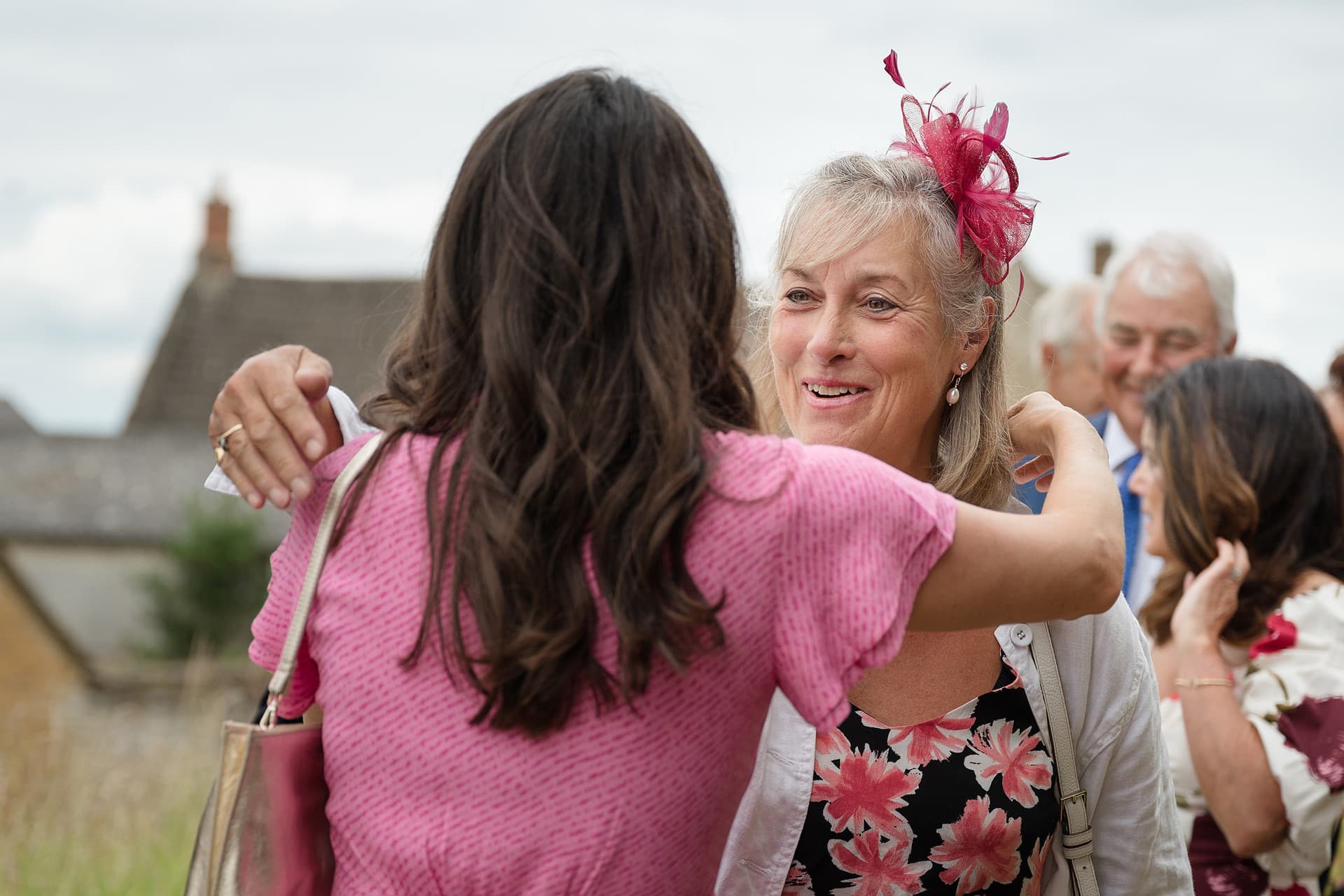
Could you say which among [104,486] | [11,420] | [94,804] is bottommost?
[11,420]

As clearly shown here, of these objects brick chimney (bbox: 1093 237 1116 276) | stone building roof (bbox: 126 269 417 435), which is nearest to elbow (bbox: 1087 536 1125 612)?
brick chimney (bbox: 1093 237 1116 276)

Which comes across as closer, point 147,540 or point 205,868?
point 205,868

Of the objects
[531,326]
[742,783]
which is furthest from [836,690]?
[531,326]

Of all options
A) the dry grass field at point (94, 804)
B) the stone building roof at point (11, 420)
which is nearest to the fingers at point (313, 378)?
the dry grass field at point (94, 804)

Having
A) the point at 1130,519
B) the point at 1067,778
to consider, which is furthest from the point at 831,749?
the point at 1130,519

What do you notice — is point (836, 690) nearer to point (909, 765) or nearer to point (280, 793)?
point (280, 793)

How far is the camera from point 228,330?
3997 cm

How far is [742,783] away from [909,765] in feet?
2.67

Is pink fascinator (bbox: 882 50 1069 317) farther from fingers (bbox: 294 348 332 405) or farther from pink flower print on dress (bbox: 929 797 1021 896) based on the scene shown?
fingers (bbox: 294 348 332 405)

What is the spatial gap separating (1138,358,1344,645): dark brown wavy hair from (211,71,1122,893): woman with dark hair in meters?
2.13

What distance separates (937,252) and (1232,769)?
144cm

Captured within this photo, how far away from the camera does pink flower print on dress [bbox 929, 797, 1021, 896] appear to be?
2320 mm

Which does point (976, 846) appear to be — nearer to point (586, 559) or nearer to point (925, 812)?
point (925, 812)

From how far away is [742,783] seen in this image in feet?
5.34
